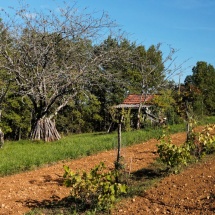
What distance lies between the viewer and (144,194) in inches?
201

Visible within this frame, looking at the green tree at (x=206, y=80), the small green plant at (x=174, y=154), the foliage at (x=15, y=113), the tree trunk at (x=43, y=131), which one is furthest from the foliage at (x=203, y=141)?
the green tree at (x=206, y=80)

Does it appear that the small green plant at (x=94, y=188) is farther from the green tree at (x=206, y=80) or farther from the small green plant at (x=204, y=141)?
the green tree at (x=206, y=80)

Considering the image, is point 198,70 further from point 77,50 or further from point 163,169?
point 163,169

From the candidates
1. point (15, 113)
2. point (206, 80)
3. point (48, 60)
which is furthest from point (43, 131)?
point (206, 80)

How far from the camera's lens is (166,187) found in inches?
209

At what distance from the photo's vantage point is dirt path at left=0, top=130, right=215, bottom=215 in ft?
14.7

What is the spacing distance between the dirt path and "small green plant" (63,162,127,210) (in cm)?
29

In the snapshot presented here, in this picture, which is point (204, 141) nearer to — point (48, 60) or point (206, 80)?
point (48, 60)

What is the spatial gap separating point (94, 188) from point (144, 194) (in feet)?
3.24

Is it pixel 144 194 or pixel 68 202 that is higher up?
pixel 144 194

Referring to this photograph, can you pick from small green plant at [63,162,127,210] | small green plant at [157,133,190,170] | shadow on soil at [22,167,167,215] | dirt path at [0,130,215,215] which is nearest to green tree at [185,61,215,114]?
dirt path at [0,130,215,215]

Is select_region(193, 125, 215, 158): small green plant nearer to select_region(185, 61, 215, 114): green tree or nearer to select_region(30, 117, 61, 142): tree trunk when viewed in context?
select_region(30, 117, 61, 142): tree trunk

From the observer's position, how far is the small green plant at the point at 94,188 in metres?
4.40

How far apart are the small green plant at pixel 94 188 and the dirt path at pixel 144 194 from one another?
0.29 meters
